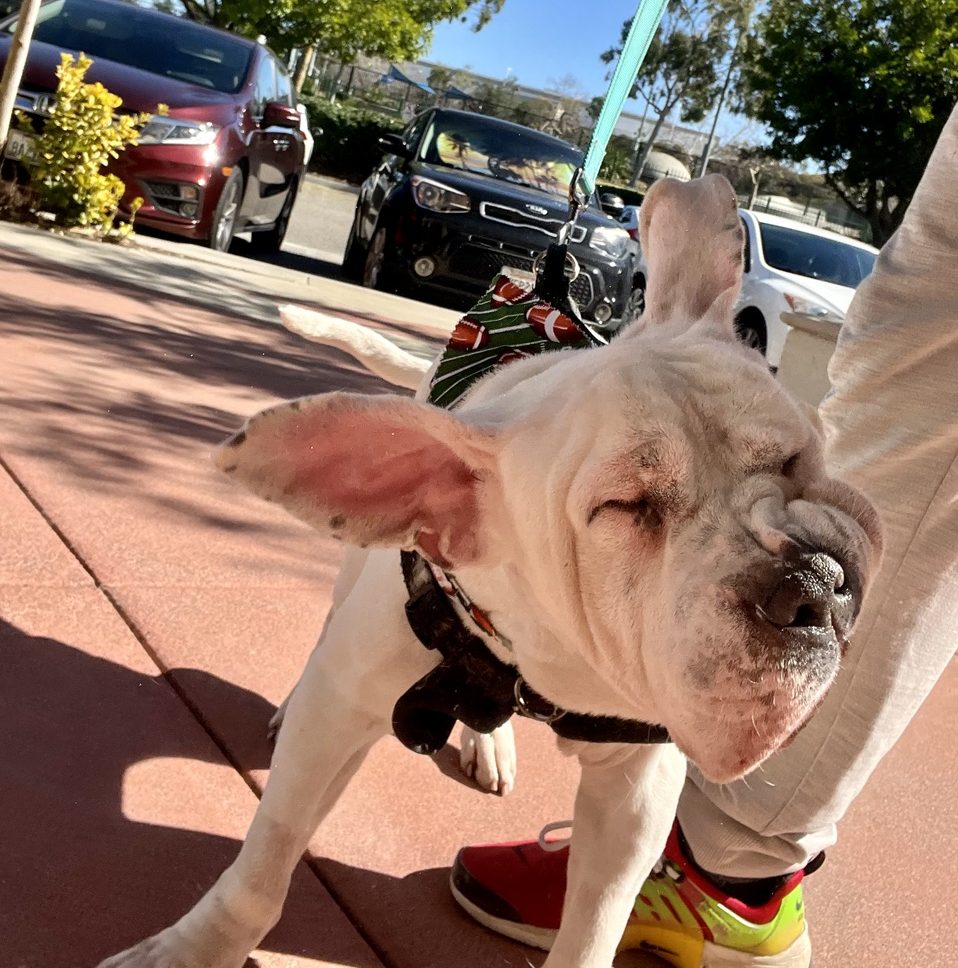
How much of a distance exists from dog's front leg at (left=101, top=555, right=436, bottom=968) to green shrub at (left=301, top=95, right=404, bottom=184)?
2818 centimetres

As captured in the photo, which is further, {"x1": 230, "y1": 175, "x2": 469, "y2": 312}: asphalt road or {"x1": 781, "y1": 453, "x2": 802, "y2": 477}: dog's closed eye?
{"x1": 230, "y1": 175, "x2": 469, "y2": 312}: asphalt road

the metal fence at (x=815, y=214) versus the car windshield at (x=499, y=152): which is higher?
the metal fence at (x=815, y=214)

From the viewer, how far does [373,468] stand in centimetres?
207

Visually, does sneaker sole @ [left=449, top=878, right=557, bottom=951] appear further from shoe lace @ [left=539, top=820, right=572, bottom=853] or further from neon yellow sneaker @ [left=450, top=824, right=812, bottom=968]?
shoe lace @ [left=539, top=820, right=572, bottom=853]

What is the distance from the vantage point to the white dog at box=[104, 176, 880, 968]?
170cm

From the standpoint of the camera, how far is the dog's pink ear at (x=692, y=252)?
253 centimetres

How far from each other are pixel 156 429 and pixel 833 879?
3.43m

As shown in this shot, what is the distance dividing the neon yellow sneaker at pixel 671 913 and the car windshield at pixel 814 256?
1151 centimetres

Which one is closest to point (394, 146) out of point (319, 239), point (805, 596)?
point (319, 239)

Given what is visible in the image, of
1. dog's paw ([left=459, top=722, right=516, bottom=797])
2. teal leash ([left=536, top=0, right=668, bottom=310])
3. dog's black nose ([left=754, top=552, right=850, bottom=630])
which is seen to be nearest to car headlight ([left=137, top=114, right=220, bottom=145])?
teal leash ([left=536, top=0, right=668, bottom=310])

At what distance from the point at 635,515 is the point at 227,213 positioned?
9389mm

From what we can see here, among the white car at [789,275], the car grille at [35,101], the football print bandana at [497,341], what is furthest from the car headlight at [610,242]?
the football print bandana at [497,341]

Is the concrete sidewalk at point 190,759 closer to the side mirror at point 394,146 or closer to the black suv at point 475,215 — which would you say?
the black suv at point 475,215

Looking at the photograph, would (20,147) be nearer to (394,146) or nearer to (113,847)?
(394,146)
